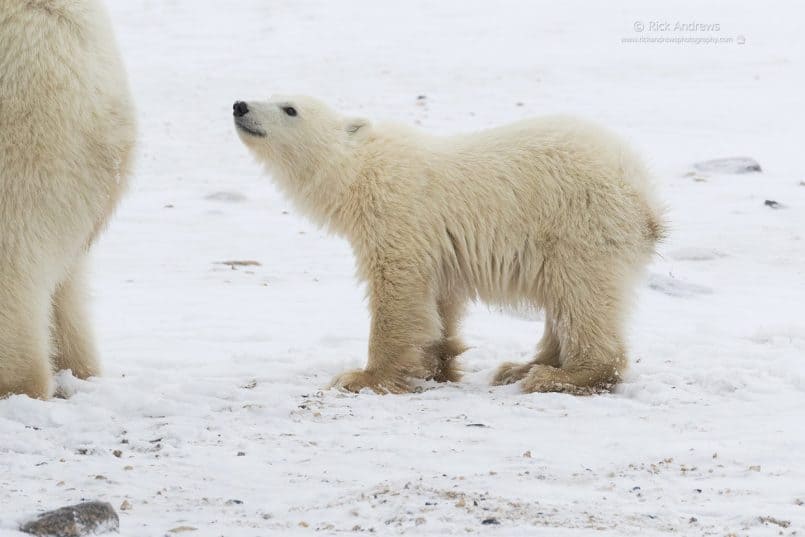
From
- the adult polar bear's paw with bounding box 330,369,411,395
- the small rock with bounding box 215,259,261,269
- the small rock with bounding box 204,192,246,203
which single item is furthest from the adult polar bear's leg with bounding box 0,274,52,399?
the small rock with bounding box 204,192,246,203

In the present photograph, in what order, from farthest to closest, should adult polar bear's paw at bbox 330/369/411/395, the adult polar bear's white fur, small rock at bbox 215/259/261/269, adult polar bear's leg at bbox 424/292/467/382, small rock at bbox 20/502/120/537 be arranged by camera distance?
small rock at bbox 215/259/261/269
adult polar bear's leg at bbox 424/292/467/382
adult polar bear's paw at bbox 330/369/411/395
the adult polar bear's white fur
small rock at bbox 20/502/120/537

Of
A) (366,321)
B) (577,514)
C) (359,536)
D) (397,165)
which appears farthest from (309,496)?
(366,321)

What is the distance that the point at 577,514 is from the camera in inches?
129

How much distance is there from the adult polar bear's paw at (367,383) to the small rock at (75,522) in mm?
2144

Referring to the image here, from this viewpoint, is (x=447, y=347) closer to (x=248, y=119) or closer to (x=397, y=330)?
(x=397, y=330)

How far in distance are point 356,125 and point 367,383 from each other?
1.33 metres

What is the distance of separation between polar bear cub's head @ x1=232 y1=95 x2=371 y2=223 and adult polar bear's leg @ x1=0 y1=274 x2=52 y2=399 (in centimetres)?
165

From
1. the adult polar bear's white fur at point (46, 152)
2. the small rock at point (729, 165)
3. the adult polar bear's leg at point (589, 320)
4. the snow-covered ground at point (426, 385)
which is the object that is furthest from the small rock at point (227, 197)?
the adult polar bear's white fur at point (46, 152)

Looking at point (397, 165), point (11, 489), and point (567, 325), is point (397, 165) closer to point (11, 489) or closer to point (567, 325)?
point (567, 325)

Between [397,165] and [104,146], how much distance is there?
160 cm

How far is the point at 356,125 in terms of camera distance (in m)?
A: 5.70

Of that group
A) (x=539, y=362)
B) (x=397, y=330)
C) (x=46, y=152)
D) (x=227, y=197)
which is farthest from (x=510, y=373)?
(x=227, y=197)

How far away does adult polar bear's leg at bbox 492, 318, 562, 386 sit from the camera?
18.1 feet

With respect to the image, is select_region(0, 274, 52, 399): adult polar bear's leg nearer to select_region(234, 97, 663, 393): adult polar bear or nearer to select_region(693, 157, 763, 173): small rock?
select_region(234, 97, 663, 393): adult polar bear
